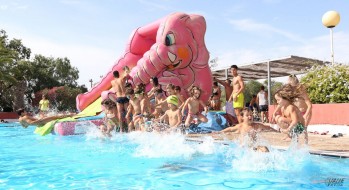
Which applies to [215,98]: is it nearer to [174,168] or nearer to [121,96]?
[121,96]

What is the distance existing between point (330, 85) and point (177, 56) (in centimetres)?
483

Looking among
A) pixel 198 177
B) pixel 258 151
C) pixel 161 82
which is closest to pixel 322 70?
pixel 161 82

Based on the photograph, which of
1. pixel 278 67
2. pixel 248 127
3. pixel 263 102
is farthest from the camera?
pixel 278 67

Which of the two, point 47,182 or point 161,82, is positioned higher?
point 161,82

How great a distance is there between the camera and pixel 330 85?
11.3 metres

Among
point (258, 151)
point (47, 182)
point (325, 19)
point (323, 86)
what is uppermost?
point (325, 19)

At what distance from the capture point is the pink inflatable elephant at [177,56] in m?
10.9

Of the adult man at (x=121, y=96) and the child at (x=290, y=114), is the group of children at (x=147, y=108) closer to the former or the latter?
the adult man at (x=121, y=96)

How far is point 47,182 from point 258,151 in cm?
284

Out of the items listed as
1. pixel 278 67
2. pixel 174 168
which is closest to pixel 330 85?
pixel 278 67

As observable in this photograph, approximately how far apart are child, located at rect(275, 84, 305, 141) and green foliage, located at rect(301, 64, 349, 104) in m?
5.74

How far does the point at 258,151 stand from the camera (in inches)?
201

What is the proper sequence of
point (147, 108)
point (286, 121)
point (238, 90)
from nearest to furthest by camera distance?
point (286, 121) < point (238, 90) < point (147, 108)

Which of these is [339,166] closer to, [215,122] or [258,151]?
[258,151]
